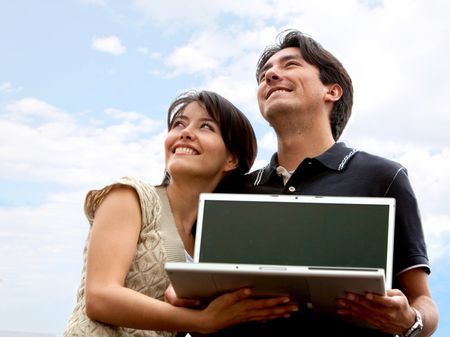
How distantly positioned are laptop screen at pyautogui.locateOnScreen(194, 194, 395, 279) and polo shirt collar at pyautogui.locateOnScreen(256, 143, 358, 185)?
46 centimetres

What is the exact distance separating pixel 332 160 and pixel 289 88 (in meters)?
0.44

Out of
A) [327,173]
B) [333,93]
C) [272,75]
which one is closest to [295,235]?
[327,173]

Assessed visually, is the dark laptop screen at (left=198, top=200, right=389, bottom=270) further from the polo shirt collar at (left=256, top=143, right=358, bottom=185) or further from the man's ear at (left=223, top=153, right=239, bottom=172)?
the man's ear at (left=223, top=153, right=239, bottom=172)

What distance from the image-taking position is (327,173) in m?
2.30

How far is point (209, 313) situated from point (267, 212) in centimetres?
35

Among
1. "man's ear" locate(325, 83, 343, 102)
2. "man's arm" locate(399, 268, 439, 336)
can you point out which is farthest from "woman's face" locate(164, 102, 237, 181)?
"man's arm" locate(399, 268, 439, 336)

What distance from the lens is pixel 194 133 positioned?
2426 millimetres

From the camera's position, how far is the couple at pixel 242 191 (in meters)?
1.83

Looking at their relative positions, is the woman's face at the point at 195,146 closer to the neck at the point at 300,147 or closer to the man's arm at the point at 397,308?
the neck at the point at 300,147

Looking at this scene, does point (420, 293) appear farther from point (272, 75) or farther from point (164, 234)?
point (272, 75)

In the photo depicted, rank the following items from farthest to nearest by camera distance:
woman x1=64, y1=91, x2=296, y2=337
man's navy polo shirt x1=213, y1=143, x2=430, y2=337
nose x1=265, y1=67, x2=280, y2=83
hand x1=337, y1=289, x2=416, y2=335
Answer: nose x1=265, y1=67, x2=280, y2=83
man's navy polo shirt x1=213, y1=143, x2=430, y2=337
woman x1=64, y1=91, x2=296, y2=337
hand x1=337, y1=289, x2=416, y2=335

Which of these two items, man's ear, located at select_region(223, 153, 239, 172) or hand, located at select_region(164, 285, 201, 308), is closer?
hand, located at select_region(164, 285, 201, 308)

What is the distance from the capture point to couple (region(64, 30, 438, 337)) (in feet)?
6.00

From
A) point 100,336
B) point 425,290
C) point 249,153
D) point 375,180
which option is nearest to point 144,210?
point 100,336
